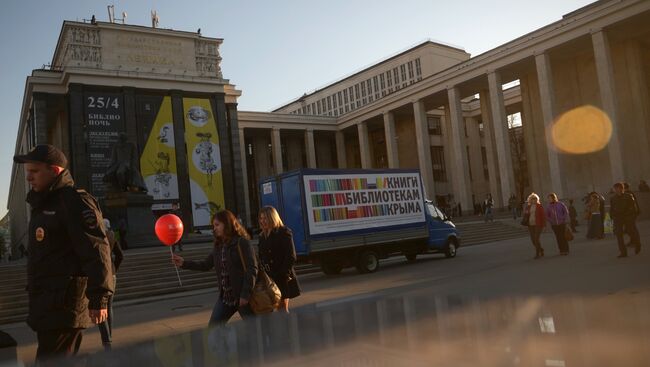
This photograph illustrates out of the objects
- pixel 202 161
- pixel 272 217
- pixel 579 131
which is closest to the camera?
pixel 272 217

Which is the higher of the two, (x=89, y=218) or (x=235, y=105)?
(x=235, y=105)

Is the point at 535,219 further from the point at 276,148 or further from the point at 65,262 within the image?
the point at 276,148

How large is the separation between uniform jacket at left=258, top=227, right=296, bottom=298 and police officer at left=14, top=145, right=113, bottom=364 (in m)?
3.16

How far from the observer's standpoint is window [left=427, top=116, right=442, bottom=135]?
64.8m

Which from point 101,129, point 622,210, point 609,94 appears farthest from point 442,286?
point 101,129

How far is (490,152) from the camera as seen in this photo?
5006cm

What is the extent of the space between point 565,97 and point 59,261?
4855 centimetres

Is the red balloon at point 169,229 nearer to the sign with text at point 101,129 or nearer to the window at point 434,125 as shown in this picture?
the sign with text at point 101,129

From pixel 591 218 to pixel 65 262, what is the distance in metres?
21.0

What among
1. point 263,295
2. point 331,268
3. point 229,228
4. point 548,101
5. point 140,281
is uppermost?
point 548,101

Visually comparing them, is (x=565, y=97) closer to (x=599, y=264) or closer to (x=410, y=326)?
(x=599, y=264)

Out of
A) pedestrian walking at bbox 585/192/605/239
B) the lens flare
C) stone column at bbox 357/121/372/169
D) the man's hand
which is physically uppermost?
stone column at bbox 357/121/372/169

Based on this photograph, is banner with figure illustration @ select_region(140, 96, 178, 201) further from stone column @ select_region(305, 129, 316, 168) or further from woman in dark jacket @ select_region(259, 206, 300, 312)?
woman in dark jacket @ select_region(259, 206, 300, 312)

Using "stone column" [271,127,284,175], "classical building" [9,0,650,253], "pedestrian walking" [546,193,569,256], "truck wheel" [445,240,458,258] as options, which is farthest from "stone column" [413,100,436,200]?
"pedestrian walking" [546,193,569,256]
